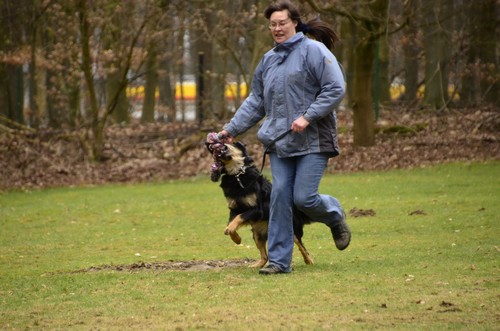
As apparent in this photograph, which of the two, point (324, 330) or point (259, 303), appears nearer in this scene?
point (324, 330)

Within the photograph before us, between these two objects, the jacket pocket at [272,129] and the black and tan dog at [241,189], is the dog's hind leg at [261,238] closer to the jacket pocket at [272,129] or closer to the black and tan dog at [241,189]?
the black and tan dog at [241,189]

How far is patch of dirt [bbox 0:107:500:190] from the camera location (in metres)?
21.4

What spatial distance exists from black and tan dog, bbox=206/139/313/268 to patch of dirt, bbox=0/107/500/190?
12.2 metres

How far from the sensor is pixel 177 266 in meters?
9.60

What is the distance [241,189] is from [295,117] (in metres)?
1.09

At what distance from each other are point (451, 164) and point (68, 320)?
14.7m

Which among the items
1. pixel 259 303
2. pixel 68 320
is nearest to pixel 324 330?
pixel 259 303

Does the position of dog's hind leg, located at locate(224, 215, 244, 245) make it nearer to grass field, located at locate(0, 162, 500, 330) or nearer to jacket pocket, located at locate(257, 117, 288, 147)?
grass field, located at locate(0, 162, 500, 330)

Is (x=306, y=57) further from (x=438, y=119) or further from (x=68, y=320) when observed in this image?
(x=438, y=119)

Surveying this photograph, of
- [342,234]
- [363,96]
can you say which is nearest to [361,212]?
[342,234]

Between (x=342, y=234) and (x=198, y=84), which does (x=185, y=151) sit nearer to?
(x=198, y=84)

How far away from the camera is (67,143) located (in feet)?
77.0

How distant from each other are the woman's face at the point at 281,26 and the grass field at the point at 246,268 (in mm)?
2137

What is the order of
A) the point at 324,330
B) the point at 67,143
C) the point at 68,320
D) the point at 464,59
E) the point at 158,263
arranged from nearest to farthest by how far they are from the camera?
the point at 324,330 → the point at 68,320 → the point at 158,263 → the point at 67,143 → the point at 464,59
